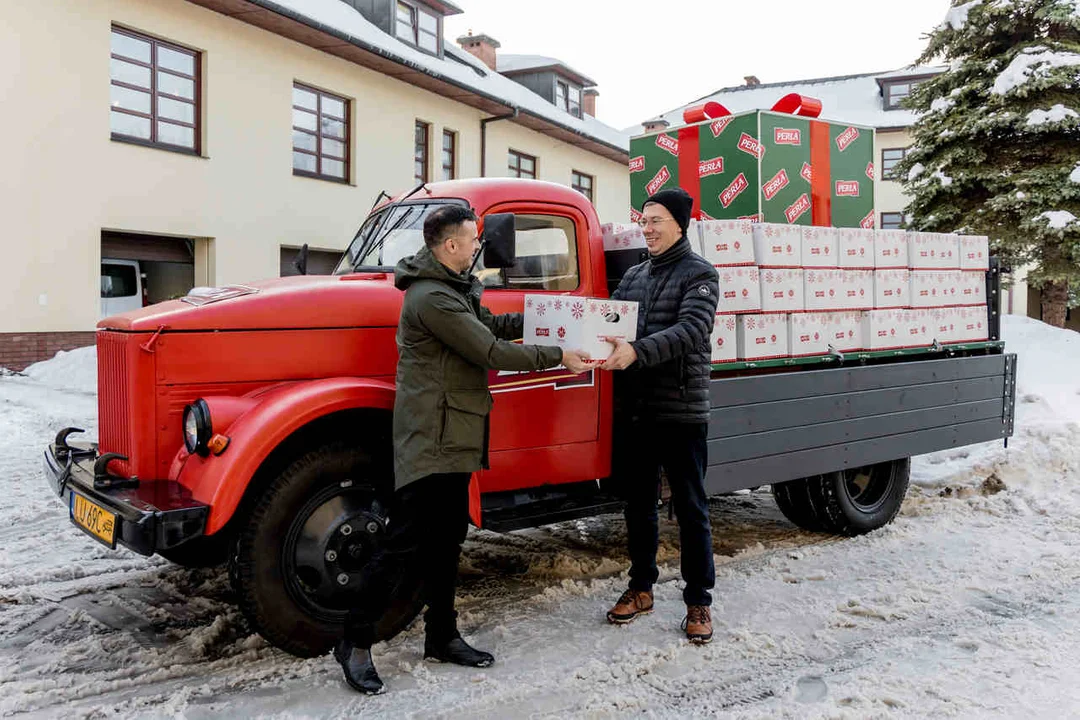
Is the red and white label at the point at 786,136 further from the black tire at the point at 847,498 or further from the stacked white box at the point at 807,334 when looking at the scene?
the black tire at the point at 847,498

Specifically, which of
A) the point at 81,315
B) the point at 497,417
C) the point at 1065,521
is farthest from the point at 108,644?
the point at 81,315

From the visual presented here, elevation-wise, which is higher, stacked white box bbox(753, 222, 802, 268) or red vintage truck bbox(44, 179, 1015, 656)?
stacked white box bbox(753, 222, 802, 268)

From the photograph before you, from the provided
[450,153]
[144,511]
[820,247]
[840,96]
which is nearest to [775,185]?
[820,247]

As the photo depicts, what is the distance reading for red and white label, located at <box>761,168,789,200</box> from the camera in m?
5.82

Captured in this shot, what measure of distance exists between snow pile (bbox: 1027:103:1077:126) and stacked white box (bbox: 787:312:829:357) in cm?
Answer: 1046

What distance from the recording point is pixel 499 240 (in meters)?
4.32

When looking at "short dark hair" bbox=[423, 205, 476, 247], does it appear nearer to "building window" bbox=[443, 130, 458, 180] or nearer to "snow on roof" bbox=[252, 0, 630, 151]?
"snow on roof" bbox=[252, 0, 630, 151]

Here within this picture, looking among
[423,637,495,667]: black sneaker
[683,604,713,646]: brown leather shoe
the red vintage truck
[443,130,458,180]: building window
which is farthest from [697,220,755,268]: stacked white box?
[443,130,458,180]: building window

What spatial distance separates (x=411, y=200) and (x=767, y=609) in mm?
2967

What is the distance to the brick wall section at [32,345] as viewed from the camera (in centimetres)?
1223

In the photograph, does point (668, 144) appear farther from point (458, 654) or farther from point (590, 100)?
point (590, 100)

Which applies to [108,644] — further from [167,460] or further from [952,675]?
[952,675]

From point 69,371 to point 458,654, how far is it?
10307 mm

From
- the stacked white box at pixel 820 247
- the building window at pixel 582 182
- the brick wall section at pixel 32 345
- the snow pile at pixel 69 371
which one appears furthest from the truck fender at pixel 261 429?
the building window at pixel 582 182
